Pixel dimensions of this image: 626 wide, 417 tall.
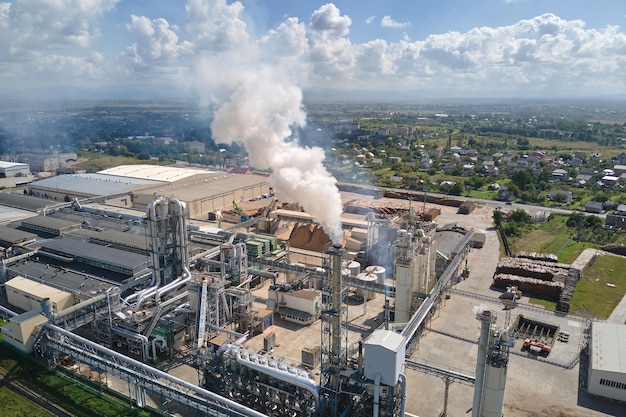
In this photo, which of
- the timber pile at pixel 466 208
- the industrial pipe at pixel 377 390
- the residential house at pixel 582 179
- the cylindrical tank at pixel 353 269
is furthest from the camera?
the residential house at pixel 582 179

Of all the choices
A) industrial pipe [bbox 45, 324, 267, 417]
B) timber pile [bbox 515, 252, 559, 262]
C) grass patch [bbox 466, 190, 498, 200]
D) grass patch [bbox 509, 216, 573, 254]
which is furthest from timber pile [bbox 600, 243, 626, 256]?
industrial pipe [bbox 45, 324, 267, 417]

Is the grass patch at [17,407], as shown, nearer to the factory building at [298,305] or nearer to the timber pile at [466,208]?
the factory building at [298,305]

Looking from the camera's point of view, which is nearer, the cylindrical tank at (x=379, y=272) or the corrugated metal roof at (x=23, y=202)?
the cylindrical tank at (x=379, y=272)

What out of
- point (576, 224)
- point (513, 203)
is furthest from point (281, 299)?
point (513, 203)

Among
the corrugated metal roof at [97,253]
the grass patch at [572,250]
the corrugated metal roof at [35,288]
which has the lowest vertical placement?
the grass patch at [572,250]

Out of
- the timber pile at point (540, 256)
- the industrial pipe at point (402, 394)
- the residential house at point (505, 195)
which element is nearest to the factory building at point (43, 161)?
the residential house at point (505, 195)

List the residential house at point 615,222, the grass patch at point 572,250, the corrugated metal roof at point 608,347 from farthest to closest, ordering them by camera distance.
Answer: the residential house at point 615,222 → the grass patch at point 572,250 → the corrugated metal roof at point 608,347

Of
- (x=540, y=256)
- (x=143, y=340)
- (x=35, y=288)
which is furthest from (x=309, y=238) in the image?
(x=35, y=288)
